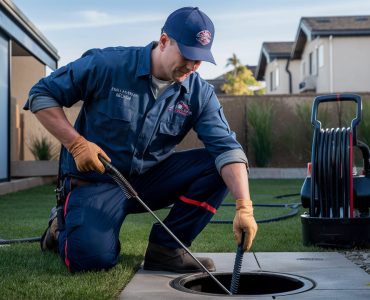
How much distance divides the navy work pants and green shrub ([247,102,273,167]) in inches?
394

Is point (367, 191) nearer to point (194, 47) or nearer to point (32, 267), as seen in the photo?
point (194, 47)

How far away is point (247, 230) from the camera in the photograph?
332cm

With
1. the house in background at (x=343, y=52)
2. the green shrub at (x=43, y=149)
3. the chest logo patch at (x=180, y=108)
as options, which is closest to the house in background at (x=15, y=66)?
the green shrub at (x=43, y=149)

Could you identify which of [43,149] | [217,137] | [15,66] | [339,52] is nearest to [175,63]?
[217,137]

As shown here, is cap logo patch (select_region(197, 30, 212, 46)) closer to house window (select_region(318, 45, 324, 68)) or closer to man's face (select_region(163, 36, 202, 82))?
man's face (select_region(163, 36, 202, 82))

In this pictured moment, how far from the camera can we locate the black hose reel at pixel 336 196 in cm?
426

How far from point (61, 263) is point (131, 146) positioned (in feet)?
2.49

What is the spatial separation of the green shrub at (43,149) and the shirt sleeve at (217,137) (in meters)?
9.39

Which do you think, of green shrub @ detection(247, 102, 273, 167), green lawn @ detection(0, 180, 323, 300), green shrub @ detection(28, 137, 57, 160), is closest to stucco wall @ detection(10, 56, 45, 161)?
green shrub @ detection(28, 137, 57, 160)

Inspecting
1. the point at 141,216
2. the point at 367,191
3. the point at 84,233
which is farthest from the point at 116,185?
the point at 141,216

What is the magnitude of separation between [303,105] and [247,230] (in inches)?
432

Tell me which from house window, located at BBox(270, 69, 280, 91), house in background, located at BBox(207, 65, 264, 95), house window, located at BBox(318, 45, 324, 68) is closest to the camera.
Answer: house window, located at BBox(318, 45, 324, 68)

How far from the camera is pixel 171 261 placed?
370 centimetres

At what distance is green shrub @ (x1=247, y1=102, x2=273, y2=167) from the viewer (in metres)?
13.8
